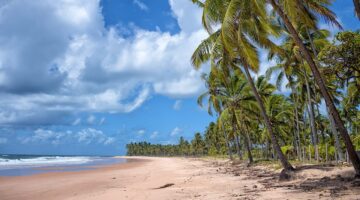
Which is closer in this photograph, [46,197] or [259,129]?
[46,197]

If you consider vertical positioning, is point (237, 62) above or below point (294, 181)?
above

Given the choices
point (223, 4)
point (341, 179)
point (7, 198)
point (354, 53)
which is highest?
point (223, 4)

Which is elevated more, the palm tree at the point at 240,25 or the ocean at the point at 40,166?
the palm tree at the point at 240,25

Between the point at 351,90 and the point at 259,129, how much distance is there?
27806 millimetres

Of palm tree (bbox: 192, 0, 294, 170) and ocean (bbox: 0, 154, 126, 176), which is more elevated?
palm tree (bbox: 192, 0, 294, 170)

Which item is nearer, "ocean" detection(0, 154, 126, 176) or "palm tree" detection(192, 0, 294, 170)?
"palm tree" detection(192, 0, 294, 170)

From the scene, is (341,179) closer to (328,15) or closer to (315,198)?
(315,198)

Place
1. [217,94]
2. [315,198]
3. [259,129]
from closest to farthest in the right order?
[315,198] → [217,94] → [259,129]

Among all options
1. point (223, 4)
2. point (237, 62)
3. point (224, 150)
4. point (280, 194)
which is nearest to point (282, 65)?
point (237, 62)

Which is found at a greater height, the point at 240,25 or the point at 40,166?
the point at 240,25

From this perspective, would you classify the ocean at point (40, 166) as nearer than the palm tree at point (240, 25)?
No

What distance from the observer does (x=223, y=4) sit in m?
13.9

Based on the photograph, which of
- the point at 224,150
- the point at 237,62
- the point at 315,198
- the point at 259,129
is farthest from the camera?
the point at 224,150

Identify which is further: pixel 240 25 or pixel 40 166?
pixel 40 166
